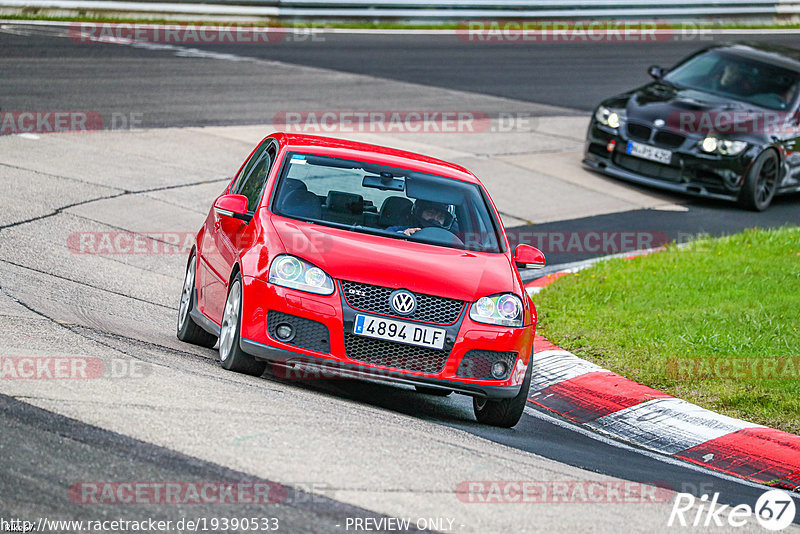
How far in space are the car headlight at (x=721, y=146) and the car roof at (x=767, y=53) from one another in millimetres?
2298

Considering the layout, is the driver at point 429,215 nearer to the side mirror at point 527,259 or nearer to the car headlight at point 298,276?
the side mirror at point 527,259

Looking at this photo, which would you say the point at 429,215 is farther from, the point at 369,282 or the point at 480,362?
the point at 480,362

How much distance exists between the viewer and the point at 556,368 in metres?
8.61

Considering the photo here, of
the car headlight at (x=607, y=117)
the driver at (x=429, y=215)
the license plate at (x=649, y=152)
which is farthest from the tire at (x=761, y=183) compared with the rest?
the driver at (x=429, y=215)

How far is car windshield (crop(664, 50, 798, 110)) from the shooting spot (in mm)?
16344

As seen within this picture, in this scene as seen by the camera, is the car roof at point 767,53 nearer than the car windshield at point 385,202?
No

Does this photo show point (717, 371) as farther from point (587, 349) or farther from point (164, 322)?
point (164, 322)

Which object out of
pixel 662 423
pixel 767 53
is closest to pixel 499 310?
pixel 662 423

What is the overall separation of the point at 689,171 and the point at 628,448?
886cm

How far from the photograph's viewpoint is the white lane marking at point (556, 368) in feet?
27.5

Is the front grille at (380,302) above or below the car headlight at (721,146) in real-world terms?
above

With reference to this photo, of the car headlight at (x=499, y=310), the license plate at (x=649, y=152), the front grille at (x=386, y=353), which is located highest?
the car headlight at (x=499, y=310)

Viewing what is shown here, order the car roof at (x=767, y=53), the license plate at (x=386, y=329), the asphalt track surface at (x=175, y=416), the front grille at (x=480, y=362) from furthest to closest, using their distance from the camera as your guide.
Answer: the car roof at (x=767, y=53), the front grille at (x=480, y=362), the license plate at (x=386, y=329), the asphalt track surface at (x=175, y=416)

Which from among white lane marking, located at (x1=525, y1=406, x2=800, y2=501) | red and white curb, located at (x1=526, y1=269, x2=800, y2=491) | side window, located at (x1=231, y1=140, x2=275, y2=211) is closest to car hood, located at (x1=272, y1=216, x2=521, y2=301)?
side window, located at (x1=231, y1=140, x2=275, y2=211)
